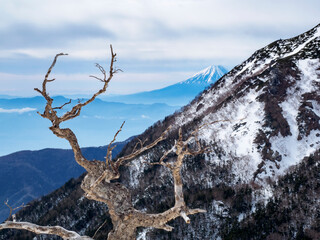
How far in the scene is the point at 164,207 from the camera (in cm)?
13550

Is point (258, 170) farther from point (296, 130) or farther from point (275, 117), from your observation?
point (275, 117)

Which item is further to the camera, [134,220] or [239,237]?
[239,237]

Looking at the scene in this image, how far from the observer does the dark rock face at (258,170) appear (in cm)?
11294

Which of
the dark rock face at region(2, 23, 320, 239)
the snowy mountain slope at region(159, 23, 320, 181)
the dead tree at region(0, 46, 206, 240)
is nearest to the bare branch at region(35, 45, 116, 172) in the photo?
the dead tree at region(0, 46, 206, 240)

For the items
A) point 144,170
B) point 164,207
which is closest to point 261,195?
point 164,207

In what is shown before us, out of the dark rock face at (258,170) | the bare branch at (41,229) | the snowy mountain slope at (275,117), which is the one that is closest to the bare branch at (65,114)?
the bare branch at (41,229)

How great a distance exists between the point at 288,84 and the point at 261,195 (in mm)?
70272

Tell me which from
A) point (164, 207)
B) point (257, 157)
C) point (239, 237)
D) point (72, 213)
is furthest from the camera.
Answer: point (72, 213)

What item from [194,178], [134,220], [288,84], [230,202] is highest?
[288,84]

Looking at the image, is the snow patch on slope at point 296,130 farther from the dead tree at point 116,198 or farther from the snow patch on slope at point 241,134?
the dead tree at point 116,198

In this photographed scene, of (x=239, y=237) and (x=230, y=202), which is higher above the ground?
(x=230, y=202)

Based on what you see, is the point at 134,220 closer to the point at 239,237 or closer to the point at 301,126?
the point at 239,237

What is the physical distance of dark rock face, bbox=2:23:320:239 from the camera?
371ft

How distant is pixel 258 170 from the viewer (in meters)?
140
